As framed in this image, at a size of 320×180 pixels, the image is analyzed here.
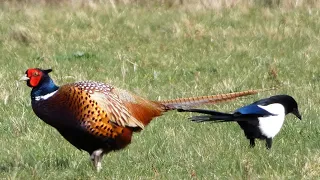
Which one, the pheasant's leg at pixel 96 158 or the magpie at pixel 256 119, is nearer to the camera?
the pheasant's leg at pixel 96 158

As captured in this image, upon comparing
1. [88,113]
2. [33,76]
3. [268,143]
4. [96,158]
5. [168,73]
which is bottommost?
[168,73]

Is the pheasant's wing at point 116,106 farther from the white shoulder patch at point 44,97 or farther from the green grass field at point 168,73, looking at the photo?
the green grass field at point 168,73

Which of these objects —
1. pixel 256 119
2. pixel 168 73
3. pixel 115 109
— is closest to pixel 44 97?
pixel 115 109

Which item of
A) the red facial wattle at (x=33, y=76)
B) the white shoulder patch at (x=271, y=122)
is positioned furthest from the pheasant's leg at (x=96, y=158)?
the white shoulder patch at (x=271, y=122)

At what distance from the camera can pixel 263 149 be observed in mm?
5680

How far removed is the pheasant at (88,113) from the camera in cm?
522

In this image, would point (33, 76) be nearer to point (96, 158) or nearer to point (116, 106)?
point (116, 106)

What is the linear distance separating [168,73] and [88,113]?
4862mm

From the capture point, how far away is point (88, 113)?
5219 millimetres

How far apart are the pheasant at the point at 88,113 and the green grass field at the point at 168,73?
0.63ft

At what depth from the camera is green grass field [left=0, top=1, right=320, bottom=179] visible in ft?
17.5

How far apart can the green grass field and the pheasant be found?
19cm

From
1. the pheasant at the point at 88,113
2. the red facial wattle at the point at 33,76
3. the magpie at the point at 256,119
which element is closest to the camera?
the pheasant at the point at 88,113

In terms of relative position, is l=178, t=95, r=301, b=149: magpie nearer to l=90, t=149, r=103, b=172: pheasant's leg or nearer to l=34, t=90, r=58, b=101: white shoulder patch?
l=90, t=149, r=103, b=172: pheasant's leg
